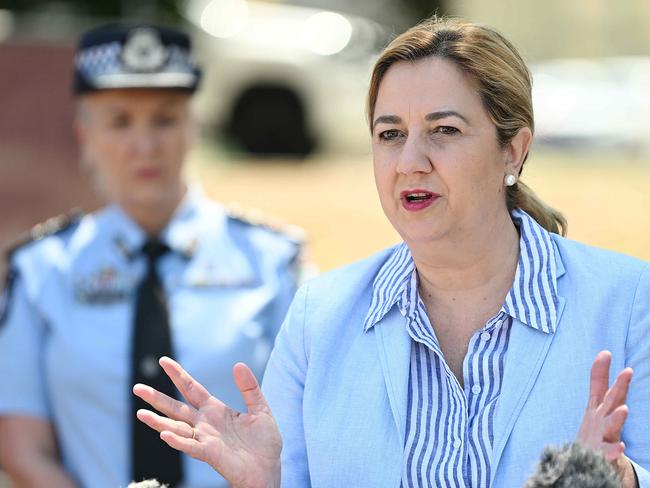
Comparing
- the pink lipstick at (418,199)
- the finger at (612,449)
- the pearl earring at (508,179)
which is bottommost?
the finger at (612,449)

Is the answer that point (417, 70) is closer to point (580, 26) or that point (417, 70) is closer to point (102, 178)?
point (102, 178)

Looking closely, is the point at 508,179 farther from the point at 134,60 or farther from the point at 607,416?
the point at 134,60

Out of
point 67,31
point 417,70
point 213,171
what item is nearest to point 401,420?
point 417,70

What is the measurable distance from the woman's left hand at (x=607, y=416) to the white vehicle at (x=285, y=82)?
33.0ft

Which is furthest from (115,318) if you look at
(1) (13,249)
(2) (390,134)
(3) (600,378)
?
(3) (600,378)

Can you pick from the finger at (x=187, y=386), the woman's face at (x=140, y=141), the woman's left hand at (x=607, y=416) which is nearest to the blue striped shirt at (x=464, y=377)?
the woman's left hand at (x=607, y=416)

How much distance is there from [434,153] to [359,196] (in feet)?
22.8

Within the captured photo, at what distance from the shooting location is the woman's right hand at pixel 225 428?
2.49m

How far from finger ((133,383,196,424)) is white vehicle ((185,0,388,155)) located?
9.85 metres

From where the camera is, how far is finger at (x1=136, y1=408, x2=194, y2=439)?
246 cm

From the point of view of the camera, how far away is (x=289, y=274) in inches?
147

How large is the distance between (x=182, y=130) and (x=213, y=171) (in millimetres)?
6842

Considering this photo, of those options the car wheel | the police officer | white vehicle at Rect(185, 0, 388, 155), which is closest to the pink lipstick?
the police officer

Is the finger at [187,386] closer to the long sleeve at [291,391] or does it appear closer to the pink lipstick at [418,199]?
the long sleeve at [291,391]
